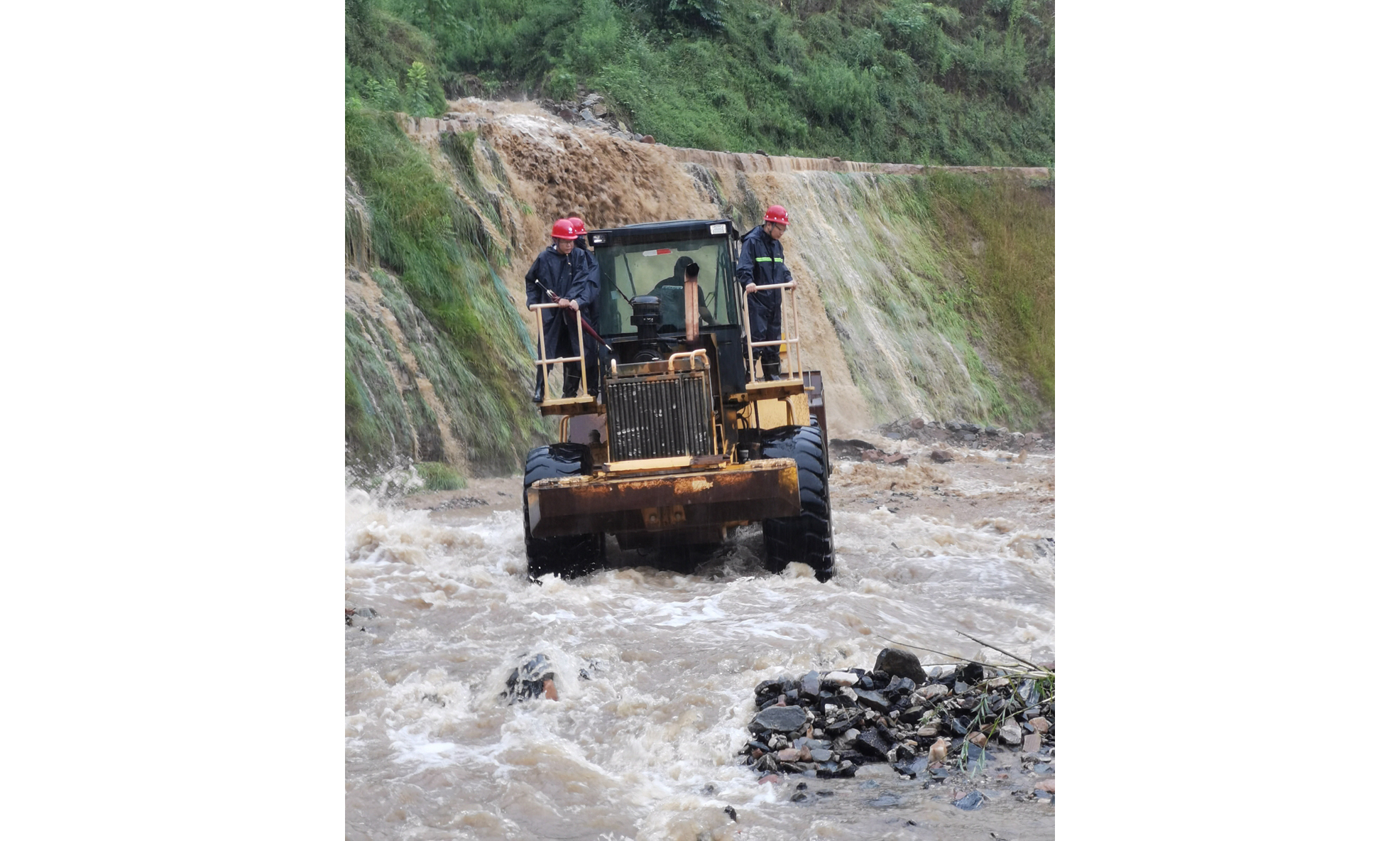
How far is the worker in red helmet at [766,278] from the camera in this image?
5406 mm

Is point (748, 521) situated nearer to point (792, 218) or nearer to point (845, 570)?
point (845, 570)

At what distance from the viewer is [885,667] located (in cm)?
383

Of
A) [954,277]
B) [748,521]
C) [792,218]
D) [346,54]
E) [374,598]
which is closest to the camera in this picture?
[374,598]

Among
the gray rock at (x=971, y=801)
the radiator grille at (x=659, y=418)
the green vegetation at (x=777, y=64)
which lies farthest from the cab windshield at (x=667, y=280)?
the gray rock at (x=971, y=801)

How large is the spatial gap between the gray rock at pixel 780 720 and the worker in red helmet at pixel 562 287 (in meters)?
2.05

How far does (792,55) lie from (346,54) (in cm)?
314

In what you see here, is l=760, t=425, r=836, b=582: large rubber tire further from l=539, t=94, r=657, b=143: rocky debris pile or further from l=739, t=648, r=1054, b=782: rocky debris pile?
l=539, t=94, r=657, b=143: rocky debris pile

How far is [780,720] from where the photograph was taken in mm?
3605

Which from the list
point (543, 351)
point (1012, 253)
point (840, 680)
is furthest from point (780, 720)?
point (1012, 253)

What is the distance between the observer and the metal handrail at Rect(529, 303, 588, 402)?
501 centimetres

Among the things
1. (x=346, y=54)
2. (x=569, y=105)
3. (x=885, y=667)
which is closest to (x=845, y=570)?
(x=885, y=667)

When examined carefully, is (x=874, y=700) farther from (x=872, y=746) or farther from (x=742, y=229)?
(x=742, y=229)

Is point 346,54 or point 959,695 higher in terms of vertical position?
point 346,54
